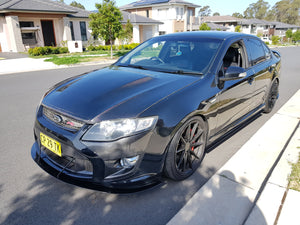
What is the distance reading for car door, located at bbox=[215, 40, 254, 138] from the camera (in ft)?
10.5

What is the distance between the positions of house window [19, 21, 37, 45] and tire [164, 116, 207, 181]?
81.0 ft

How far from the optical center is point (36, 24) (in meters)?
23.9

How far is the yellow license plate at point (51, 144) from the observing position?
8.05ft

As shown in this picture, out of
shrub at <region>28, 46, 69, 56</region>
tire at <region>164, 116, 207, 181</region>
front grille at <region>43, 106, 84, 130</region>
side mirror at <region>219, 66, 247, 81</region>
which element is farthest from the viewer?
shrub at <region>28, 46, 69, 56</region>

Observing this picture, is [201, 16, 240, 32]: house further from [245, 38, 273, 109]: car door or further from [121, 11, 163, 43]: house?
[245, 38, 273, 109]: car door

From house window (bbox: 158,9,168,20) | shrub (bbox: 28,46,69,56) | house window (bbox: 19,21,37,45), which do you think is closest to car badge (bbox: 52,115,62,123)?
shrub (bbox: 28,46,69,56)

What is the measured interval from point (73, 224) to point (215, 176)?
1.64 m

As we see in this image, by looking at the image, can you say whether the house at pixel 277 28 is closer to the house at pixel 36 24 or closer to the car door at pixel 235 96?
the house at pixel 36 24

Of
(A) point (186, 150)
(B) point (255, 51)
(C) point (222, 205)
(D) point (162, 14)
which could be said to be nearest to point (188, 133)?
(A) point (186, 150)

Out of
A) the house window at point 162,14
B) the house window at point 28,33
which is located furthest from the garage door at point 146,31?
the house window at point 28,33

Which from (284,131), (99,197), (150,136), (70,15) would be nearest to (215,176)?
(150,136)

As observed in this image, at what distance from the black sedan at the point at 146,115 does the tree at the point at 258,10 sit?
4750 inches

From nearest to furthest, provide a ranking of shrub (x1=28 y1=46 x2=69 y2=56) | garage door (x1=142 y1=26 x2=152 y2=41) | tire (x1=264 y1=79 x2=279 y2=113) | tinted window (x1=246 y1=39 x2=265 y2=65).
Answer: tinted window (x1=246 y1=39 x2=265 y2=65)
tire (x1=264 y1=79 x2=279 y2=113)
shrub (x1=28 y1=46 x2=69 y2=56)
garage door (x1=142 y1=26 x2=152 y2=41)

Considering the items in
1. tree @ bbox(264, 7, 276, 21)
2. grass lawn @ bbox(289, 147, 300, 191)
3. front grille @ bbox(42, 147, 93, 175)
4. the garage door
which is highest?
tree @ bbox(264, 7, 276, 21)
